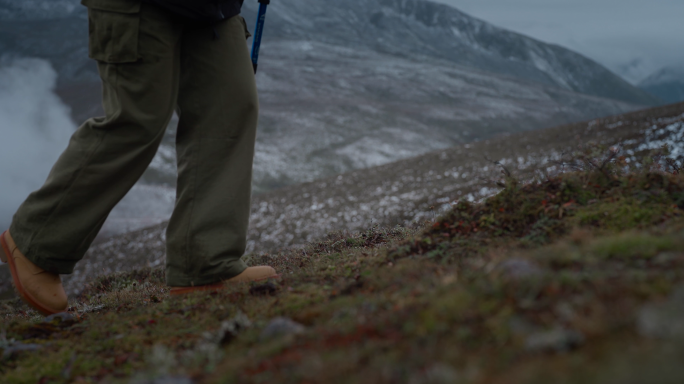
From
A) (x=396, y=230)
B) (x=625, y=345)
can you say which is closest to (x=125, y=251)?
(x=396, y=230)

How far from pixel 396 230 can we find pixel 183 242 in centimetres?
228

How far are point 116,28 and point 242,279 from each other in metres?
1.82

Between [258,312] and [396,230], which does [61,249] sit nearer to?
[258,312]

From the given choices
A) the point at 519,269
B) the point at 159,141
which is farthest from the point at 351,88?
the point at 519,269

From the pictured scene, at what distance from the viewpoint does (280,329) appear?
2.06 metres

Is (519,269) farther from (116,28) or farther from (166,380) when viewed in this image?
(116,28)

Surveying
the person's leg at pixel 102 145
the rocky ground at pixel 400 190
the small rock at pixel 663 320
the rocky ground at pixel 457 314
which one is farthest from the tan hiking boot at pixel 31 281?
the rocky ground at pixel 400 190

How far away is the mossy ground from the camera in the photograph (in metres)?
1.40

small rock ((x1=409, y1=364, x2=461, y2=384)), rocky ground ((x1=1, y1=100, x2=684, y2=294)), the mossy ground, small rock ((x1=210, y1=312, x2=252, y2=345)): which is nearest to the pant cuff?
the mossy ground

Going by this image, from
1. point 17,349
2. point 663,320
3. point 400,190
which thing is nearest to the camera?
point 663,320

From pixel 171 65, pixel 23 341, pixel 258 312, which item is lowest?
pixel 23 341

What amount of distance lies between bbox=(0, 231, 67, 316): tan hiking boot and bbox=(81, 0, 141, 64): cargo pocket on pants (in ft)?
4.38

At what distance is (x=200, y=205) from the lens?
10.8 ft

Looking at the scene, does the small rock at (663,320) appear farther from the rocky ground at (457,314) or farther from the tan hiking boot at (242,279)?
the tan hiking boot at (242,279)
